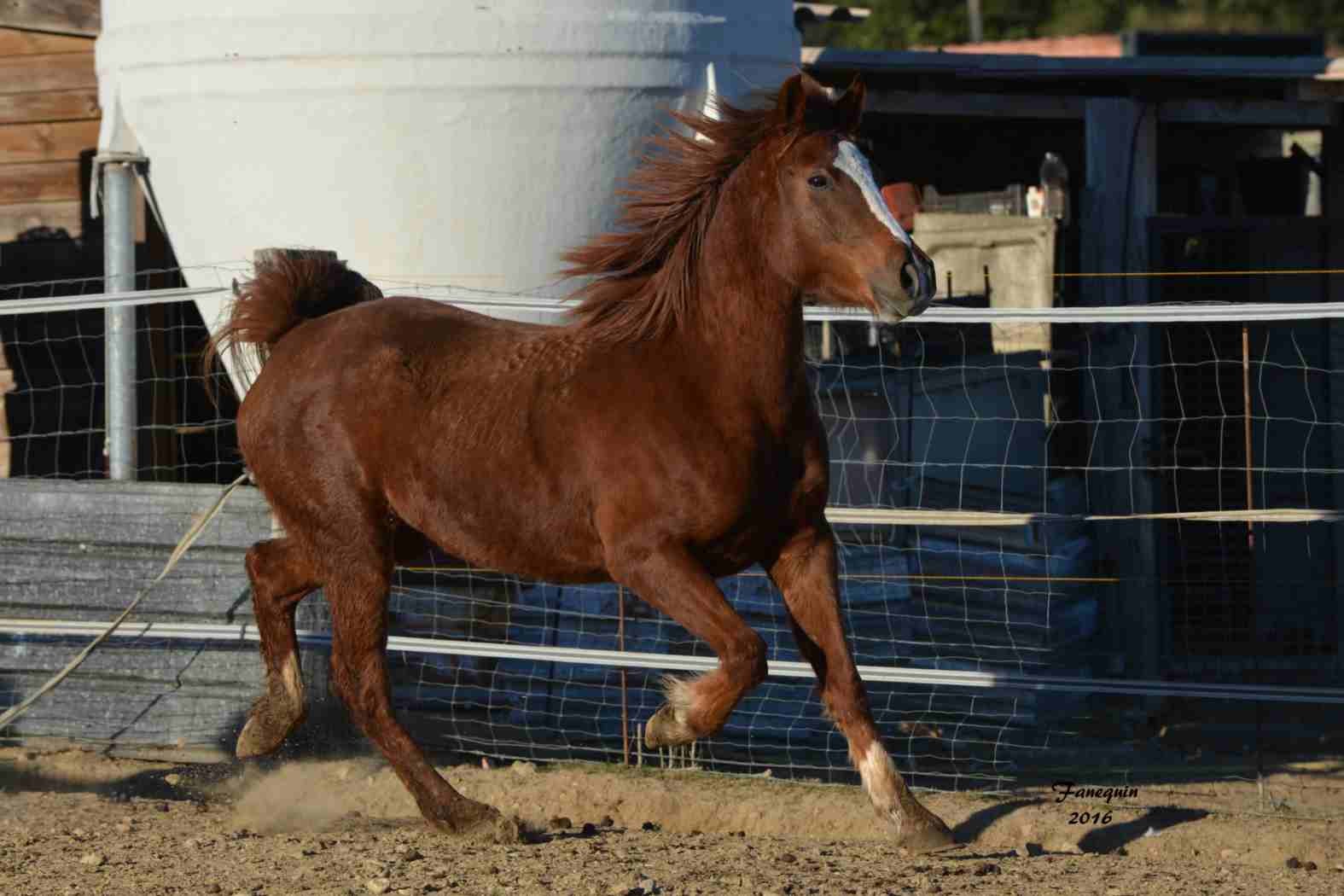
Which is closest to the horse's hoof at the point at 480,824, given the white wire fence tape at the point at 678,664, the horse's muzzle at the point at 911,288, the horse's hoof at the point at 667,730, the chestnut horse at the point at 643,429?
the chestnut horse at the point at 643,429

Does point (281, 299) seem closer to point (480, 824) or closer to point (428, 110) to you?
point (428, 110)

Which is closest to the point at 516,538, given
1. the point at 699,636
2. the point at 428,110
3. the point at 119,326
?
the point at 699,636

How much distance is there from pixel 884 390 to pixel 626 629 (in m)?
1.95

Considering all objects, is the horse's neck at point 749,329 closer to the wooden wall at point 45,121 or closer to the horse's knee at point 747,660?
the horse's knee at point 747,660

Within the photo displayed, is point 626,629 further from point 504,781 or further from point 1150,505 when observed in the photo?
point 1150,505

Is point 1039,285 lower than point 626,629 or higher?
higher

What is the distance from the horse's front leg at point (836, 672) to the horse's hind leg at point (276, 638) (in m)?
1.86

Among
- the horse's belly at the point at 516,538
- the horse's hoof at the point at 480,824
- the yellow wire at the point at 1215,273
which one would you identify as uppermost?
the yellow wire at the point at 1215,273

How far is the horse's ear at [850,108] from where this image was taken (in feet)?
17.6

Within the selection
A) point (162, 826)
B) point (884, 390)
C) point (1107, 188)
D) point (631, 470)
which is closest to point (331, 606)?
point (162, 826)

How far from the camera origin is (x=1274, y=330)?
11.1 m

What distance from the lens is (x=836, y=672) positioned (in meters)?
5.40

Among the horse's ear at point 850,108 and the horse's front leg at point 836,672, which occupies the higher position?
the horse's ear at point 850,108

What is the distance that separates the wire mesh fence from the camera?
7.73m
